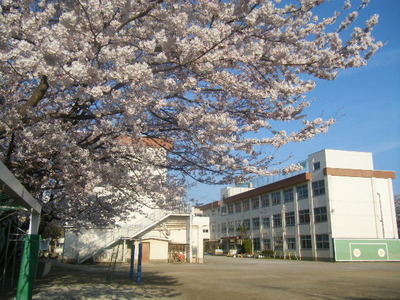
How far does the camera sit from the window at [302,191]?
136ft

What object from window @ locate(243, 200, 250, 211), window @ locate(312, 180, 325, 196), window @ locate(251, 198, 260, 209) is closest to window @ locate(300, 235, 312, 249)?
window @ locate(312, 180, 325, 196)

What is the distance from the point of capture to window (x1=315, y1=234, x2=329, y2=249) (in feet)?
123

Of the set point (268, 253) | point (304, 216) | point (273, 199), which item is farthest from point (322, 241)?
point (273, 199)

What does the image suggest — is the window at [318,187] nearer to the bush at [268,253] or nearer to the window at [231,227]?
the bush at [268,253]

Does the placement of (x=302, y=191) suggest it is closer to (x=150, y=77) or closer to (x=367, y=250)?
(x=367, y=250)

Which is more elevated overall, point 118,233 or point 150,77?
point 150,77

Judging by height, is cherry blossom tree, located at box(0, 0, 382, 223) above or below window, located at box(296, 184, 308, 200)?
below

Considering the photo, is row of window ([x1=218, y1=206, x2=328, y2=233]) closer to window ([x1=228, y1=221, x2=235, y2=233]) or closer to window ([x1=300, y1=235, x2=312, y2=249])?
window ([x1=228, y1=221, x2=235, y2=233])

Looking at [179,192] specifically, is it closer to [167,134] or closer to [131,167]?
[131,167]

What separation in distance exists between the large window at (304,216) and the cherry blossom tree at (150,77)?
3422 centimetres

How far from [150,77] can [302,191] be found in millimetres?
38841

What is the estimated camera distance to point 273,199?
48.0 metres

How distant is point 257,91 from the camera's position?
22.8 ft

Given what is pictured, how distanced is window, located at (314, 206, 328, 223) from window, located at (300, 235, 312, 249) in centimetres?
235
